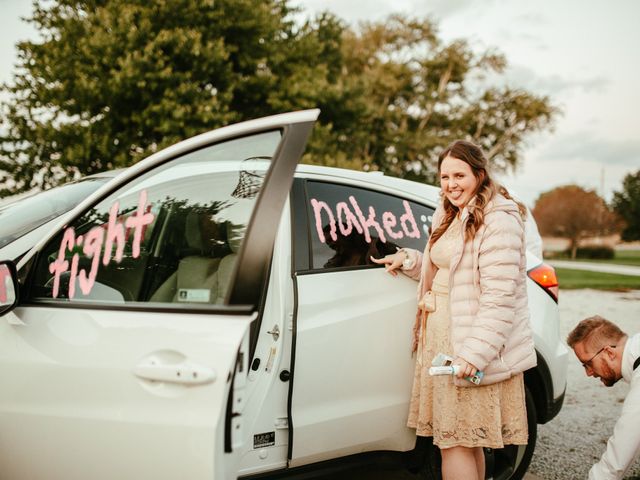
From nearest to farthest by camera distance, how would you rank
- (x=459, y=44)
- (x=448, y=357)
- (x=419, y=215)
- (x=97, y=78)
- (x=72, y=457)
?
(x=72, y=457) < (x=448, y=357) < (x=419, y=215) < (x=97, y=78) < (x=459, y=44)

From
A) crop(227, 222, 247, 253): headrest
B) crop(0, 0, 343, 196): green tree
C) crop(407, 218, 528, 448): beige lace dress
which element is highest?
crop(0, 0, 343, 196): green tree

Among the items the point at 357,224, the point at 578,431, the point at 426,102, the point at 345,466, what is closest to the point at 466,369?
the point at 345,466

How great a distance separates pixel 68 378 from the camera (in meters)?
1.65

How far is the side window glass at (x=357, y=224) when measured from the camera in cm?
240

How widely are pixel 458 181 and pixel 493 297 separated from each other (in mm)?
516

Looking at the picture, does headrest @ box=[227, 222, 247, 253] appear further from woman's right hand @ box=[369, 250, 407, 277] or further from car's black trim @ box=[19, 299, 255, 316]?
woman's right hand @ box=[369, 250, 407, 277]

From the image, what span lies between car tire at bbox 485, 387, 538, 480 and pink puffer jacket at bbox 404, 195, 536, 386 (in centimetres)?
75

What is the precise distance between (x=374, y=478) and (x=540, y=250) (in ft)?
5.86

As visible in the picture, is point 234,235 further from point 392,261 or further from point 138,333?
point 392,261

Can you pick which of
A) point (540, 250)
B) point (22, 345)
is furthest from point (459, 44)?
point (22, 345)

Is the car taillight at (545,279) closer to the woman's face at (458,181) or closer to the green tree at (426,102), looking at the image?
the woman's face at (458,181)

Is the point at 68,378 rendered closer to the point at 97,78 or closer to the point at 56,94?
the point at 97,78

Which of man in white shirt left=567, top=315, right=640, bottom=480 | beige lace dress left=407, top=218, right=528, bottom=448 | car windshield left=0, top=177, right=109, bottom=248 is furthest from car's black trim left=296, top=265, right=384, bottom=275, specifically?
car windshield left=0, top=177, right=109, bottom=248

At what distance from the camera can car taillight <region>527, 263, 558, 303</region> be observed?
2.93m
